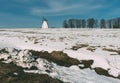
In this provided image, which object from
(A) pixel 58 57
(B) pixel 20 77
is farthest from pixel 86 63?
(B) pixel 20 77

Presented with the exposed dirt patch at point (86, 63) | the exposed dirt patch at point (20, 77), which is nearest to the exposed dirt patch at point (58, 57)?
the exposed dirt patch at point (86, 63)

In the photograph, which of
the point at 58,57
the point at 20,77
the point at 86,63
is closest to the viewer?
the point at 20,77

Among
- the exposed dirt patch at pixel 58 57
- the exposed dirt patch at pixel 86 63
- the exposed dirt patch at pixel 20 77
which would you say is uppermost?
the exposed dirt patch at pixel 20 77

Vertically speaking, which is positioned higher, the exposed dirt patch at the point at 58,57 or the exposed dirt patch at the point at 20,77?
the exposed dirt patch at the point at 20,77

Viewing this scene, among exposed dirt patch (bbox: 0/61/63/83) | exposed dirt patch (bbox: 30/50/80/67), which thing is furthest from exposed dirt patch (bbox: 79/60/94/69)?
exposed dirt patch (bbox: 0/61/63/83)

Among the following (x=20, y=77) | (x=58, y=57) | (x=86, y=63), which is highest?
(x=20, y=77)

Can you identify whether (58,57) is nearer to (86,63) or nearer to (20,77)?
(86,63)

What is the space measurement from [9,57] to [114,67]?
8.28m

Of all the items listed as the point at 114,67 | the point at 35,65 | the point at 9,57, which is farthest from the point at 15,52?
the point at 114,67

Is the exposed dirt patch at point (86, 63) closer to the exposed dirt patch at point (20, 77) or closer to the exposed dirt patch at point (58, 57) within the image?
the exposed dirt patch at point (58, 57)

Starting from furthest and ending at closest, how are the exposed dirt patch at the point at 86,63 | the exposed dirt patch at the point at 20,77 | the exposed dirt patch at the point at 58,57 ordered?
1. the exposed dirt patch at the point at 58,57
2. the exposed dirt patch at the point at 86,63
3. the exposed dirt patch at the point at 20,77

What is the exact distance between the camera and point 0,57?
672 inches

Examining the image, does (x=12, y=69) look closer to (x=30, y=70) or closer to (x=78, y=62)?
(x=30, y=70)

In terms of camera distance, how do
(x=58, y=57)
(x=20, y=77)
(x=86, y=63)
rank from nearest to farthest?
(x=20, y=77) < (x=86, y=63) < (x=58, y=57)
